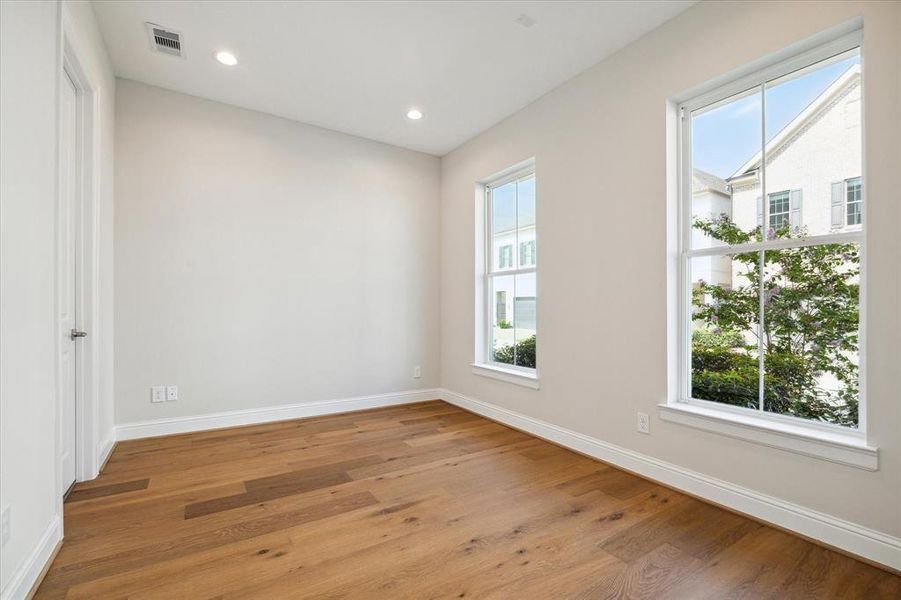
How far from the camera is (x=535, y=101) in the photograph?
142 inches

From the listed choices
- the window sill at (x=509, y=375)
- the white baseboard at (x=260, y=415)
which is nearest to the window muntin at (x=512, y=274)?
the window sill at (x=509, y=375)

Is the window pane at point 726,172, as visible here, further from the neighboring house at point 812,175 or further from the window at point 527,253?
the window at point 527,253

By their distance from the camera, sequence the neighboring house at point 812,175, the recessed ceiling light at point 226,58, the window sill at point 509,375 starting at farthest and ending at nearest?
the window sill at point 509,375 < the recessed ceiling light at point 226,58 < the neighboring house at point 812,175

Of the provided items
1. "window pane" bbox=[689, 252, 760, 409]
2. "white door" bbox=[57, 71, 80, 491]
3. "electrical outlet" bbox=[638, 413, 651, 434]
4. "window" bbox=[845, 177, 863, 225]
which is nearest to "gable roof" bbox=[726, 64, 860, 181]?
"window" bbox=[845, 177, 863, 225]

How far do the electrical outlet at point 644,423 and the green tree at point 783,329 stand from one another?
1.05 ft

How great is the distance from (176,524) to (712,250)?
3.22 metres

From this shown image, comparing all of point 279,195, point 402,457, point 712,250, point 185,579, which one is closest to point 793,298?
point 712,250

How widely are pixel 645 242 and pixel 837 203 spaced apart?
919mm

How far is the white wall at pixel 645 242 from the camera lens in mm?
1791

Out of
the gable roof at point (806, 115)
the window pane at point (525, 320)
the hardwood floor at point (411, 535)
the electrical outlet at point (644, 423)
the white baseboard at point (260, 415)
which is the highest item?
the gable roof at point (806, 115)

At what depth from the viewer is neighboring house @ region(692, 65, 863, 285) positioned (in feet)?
6.56

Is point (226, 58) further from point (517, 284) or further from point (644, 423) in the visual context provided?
point (644, 423)

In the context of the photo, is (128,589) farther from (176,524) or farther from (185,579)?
(176,524)

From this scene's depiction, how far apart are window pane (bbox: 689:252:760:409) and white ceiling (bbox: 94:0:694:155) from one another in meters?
1.55
